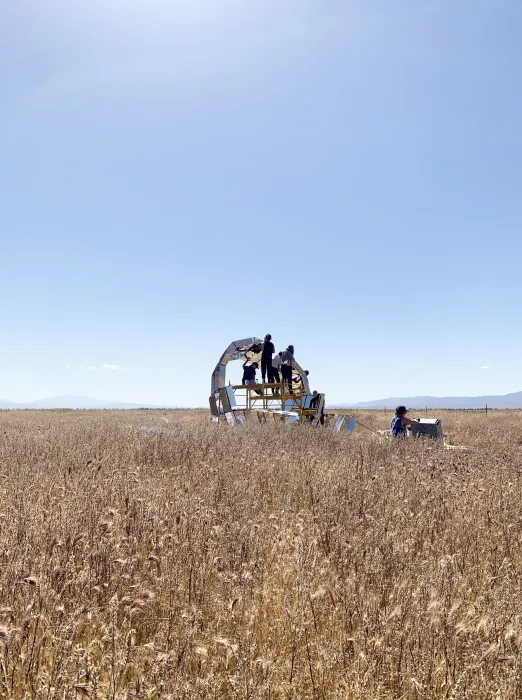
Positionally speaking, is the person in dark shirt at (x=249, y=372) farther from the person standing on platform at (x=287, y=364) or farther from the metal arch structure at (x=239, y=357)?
the person standing on platform at (x=287, y=364)

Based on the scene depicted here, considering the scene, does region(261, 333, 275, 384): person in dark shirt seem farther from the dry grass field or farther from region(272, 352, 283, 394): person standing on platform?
the dry grass field

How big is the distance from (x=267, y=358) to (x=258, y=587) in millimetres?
13842

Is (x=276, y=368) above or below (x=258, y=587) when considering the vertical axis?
above

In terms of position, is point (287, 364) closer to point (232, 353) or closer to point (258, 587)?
point (232, 353)

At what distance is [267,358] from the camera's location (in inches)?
660

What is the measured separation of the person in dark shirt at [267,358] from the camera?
55.0 feet

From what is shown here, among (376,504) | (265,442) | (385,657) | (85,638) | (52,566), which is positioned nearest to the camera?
(385,657)

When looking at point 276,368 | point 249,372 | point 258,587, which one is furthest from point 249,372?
point 258,587

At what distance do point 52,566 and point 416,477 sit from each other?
189 inches

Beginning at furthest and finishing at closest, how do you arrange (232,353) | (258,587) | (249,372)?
(232,353)
(249,372)
(258,587)

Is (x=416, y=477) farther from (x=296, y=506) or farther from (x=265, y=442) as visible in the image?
(x=265, y=442)

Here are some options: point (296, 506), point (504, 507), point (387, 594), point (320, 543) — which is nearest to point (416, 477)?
point (504, 507)

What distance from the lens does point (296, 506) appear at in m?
4.98

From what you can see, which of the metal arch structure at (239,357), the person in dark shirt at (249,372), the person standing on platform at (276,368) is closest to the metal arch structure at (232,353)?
the metal arch structure at (239,357)
